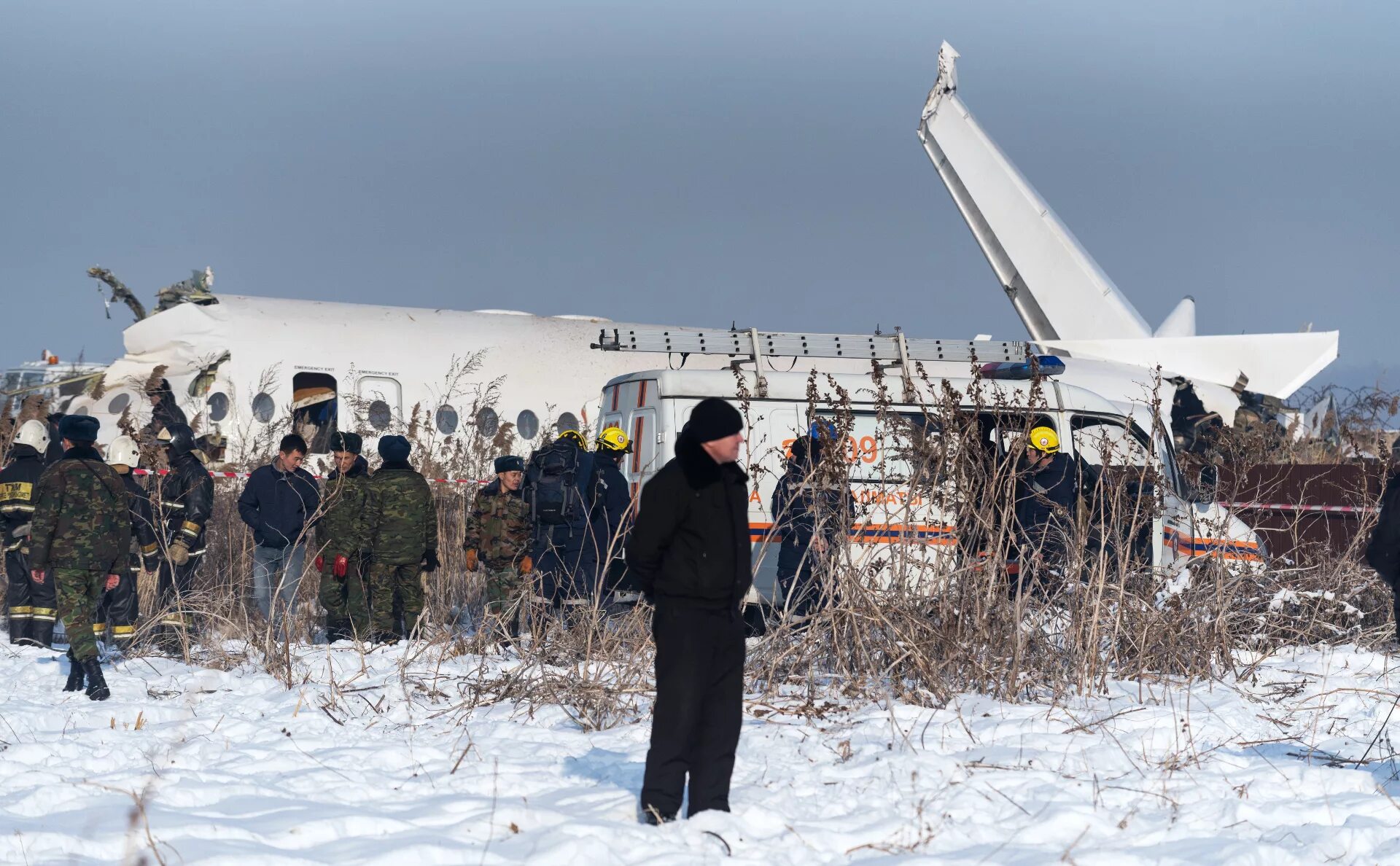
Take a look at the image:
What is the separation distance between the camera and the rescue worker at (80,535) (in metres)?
7.83

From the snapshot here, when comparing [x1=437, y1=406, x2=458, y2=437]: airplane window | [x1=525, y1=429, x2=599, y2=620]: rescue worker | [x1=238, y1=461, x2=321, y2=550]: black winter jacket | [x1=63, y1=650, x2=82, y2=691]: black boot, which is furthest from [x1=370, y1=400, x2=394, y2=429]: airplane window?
[x1=63, y1=650, x2=82, y2=691]: black boot

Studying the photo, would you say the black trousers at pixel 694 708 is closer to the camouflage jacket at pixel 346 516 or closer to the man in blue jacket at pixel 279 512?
the camouflage jacket at pixel 346 516

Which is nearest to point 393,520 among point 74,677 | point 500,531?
point 500,531

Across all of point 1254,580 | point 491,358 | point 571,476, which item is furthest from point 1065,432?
point 491,358

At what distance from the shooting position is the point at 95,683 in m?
7.78

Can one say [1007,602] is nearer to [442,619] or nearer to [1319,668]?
[1319,668]

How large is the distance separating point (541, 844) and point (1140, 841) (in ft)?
7.45

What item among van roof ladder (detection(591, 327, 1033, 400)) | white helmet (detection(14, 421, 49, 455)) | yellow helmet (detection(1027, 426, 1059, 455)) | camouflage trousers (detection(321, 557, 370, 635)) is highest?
van roof ladder (detection(591, 327, 1033, 400))

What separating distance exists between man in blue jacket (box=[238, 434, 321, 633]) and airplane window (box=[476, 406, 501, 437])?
296 inches

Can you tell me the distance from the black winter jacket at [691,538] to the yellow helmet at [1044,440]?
4880 millimetres

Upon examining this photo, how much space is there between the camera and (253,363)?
16.1m

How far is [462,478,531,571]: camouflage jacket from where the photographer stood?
9703 millimetres

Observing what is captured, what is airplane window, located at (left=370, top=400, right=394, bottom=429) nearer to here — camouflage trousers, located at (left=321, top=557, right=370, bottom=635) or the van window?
the van window

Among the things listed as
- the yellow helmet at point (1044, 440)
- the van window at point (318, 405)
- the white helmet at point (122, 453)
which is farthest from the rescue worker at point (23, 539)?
the yellow helmet at point (1044, 440)
